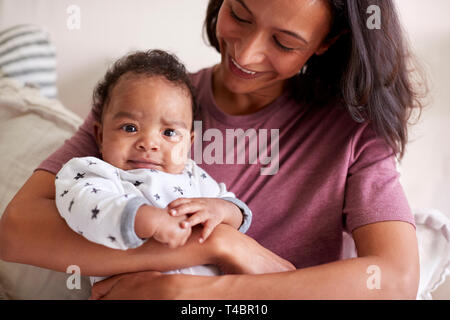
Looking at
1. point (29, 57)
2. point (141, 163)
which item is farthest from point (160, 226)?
point (29, 57)

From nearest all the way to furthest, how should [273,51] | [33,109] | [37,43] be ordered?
[273,51], [33,109], [37,43]

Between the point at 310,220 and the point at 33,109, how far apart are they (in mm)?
972

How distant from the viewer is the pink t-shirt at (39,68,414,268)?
1.21 m

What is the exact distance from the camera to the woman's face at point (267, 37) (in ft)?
3.60

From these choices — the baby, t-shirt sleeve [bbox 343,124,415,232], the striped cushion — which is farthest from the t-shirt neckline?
the striped cushion

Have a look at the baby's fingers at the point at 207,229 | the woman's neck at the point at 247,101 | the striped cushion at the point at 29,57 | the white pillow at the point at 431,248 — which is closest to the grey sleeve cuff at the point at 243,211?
the baby's fingers at the point at 207,229

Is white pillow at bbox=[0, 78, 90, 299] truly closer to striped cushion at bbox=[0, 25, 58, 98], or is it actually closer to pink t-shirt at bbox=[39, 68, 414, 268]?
striped cushion at bbox=[0, 25, 58, 98]

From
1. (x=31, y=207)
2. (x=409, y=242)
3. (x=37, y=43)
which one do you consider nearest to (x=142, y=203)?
(x=31, y=207)

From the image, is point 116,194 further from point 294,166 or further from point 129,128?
point 294,166

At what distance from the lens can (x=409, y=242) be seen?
1074mm

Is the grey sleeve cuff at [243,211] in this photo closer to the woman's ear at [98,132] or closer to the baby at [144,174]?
the baby at [144,174]

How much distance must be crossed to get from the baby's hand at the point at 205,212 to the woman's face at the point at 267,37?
14.0 inches
